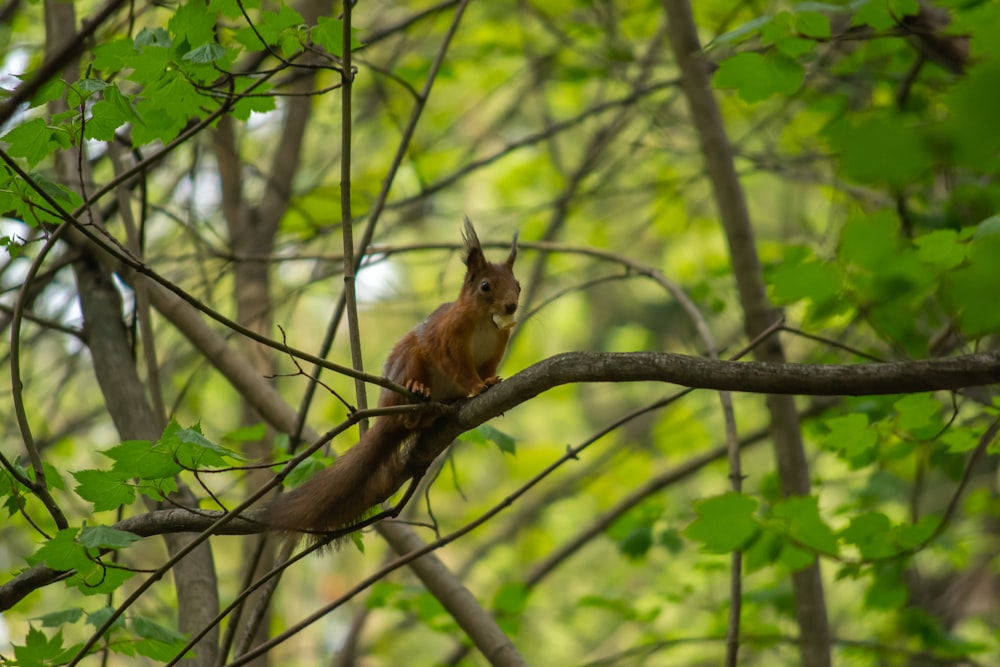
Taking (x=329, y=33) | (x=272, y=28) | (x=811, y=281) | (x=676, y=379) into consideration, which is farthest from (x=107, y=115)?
(x=811, y=281)

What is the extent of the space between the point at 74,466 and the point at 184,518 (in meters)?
6.01

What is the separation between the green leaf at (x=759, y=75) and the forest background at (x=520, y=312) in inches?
0.5

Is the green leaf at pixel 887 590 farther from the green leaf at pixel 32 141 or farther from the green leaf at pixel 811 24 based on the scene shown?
the green leaf at pixel 32 141

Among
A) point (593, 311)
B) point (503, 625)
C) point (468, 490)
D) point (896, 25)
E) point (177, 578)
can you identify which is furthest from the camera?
point (593, 311)

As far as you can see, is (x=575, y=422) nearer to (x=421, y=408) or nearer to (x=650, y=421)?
(x=650, y=421)

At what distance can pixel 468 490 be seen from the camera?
33.5ft

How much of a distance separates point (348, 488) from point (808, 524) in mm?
1217

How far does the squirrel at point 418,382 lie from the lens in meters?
2.42

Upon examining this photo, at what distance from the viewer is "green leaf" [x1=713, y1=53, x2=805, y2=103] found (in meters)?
2.67

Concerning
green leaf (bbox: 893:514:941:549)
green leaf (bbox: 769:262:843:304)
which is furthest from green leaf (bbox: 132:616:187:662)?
green leaf (bbox: 893:514:941:549)

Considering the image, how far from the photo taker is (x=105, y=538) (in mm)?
2043

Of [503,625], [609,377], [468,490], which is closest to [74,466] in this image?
[468,490]

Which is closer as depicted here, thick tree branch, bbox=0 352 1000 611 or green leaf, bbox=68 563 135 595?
thick tree branch, bbox=0 352 1000 611

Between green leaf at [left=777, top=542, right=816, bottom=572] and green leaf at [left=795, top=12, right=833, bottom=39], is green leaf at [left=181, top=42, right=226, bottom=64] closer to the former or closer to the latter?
green leaf at [left=795, top=12, right=833, bottom=39]
